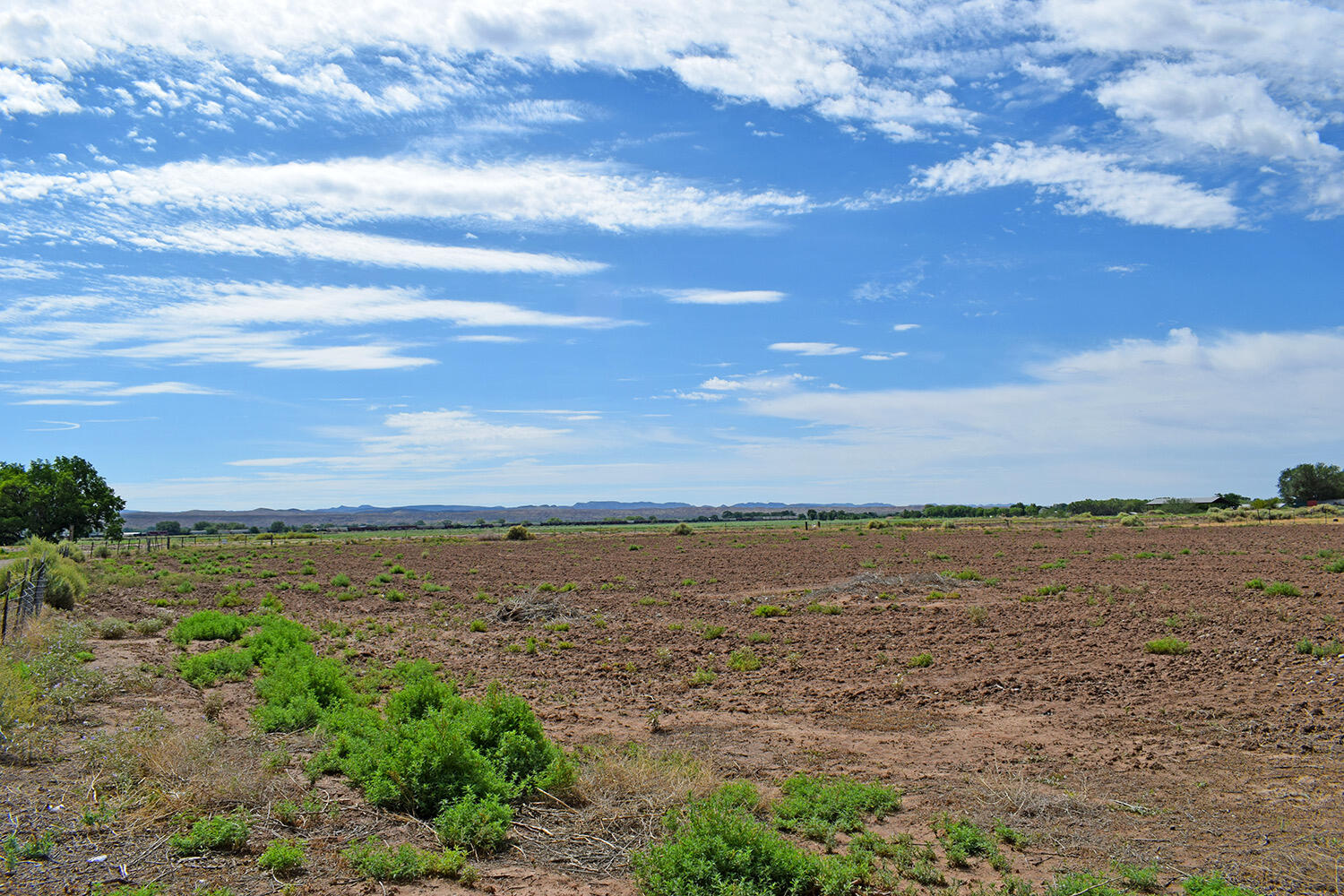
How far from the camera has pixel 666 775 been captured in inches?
337

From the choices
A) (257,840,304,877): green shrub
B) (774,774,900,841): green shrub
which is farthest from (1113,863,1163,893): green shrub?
(257,840,304,877): green shrub

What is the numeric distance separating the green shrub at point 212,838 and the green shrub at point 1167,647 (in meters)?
15.5

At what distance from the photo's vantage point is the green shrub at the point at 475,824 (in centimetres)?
718

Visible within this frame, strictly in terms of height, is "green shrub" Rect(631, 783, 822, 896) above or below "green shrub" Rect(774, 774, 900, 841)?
above

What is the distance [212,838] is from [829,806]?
17.9ft

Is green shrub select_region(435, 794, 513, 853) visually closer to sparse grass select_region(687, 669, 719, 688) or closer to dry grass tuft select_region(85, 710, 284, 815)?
dry grass tuft select_region(85, 710, 284, 815)

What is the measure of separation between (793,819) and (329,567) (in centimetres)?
4490

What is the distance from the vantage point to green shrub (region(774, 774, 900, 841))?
7512mm

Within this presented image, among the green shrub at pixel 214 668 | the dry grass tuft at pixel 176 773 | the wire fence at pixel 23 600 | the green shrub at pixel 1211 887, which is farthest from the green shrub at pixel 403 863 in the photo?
the wire fence at pixel 23 600

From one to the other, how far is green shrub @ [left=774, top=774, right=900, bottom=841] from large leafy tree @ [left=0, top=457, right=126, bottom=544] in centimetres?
5498

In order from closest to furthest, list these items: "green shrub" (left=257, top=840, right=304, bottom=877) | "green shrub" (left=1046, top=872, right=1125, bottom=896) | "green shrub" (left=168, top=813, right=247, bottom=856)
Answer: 1. "green shrub" (left=1046, top=872, right=1125, bottom=896)
2. "green shrub" (left=257, top=840, right=304, bottom=877)
3. "green shrub" (left=168, top=813, right=247, bottom=856)

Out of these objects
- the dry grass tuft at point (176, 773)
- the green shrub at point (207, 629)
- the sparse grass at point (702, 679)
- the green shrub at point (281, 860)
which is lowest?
the sparse grass at point (702, 679)

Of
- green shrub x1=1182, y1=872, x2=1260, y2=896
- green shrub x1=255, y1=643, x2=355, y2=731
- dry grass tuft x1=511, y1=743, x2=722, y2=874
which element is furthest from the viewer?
green shrub x1=255, y1=643, x2=355, y2=731

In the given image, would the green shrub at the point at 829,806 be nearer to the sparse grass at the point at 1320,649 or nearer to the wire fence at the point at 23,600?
the sparse grass at the point at 1320,649
